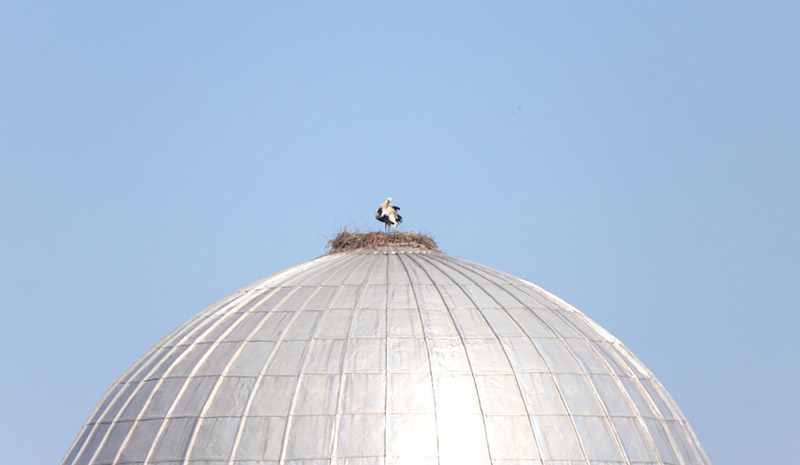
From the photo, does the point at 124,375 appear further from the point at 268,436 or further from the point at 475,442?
the point at 475,442

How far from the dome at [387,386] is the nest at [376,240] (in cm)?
251

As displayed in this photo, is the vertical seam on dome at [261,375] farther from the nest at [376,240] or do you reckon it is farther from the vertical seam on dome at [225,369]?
the nest at [376,240]

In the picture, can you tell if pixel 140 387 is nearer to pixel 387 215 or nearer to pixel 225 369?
pixel 225 369

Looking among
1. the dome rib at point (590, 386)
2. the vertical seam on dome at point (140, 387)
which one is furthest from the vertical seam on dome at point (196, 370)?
the dome rib at point (590, 386)

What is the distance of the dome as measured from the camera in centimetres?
3225

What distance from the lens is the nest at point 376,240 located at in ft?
136

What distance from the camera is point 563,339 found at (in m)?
36.4

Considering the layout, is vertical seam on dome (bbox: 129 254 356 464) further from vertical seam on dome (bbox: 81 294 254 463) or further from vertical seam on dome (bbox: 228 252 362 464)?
vertical seam on dome (bbox: 228 252 362 464)

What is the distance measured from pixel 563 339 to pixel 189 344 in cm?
1085

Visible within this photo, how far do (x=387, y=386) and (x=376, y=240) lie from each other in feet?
30.2

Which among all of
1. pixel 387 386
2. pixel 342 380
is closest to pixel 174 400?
pixel 342 380

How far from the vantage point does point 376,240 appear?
41.4 metres

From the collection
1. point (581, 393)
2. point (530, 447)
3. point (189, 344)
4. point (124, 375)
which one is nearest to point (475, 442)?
point (530, 447)

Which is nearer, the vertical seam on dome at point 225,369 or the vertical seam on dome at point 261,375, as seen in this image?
Result: the vertical seam on dome at point 261,375
